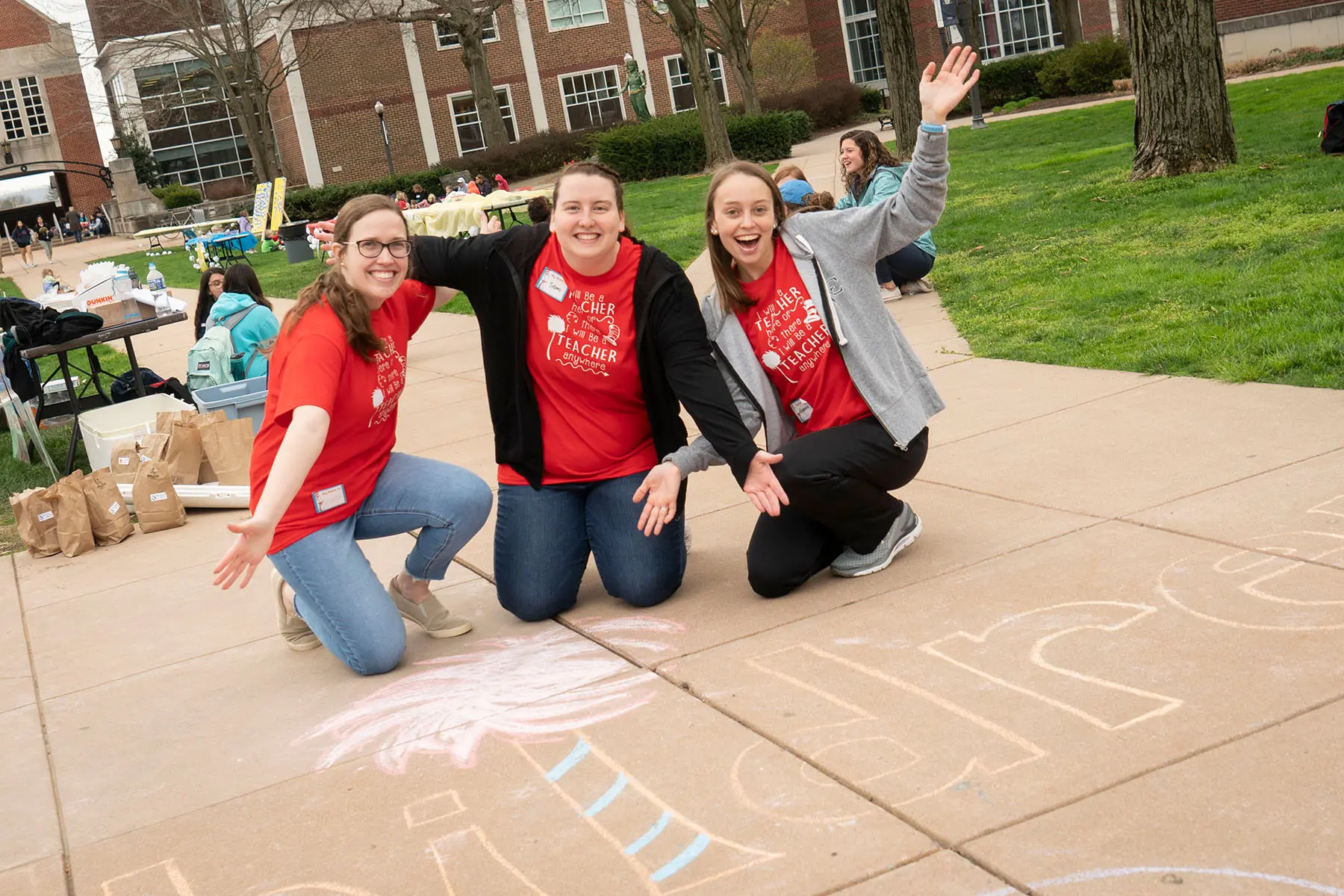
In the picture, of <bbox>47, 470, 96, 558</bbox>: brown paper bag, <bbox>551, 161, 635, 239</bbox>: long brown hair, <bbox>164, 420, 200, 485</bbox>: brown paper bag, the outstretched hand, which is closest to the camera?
the outstretched hand

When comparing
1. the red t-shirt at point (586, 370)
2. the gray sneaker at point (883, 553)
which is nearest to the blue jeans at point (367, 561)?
the red t-shirt at point (586, 370)

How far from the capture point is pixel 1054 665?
3441 millimetres

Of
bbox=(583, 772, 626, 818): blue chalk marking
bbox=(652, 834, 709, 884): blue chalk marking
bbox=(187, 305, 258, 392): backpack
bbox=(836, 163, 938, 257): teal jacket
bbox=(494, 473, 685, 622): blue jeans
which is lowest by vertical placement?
bbox=(652, 834, 709, 884): blue chalk marking

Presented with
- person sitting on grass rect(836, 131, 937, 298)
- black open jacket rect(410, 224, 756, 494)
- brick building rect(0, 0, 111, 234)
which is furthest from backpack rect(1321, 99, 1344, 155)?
brick building rect(0, 0, 111, 234)

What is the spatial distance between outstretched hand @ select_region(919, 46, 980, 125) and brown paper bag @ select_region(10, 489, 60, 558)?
4.72m

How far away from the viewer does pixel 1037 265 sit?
10195mm

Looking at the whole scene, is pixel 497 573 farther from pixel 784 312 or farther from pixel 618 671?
pixel 784 312

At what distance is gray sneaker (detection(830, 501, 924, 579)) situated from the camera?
444cm

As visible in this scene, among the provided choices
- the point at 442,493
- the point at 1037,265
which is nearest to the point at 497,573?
the point at 442,493

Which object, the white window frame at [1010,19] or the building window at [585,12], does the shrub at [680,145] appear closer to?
the building window at [585,12]

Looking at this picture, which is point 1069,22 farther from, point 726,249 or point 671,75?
point 726,249

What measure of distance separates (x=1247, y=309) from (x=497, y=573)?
4.66 m

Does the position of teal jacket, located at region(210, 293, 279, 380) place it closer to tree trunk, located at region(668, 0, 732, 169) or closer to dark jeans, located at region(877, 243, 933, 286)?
dark jeans, located at region(877, 243, 933, 286)

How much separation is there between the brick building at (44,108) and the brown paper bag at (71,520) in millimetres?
61682
